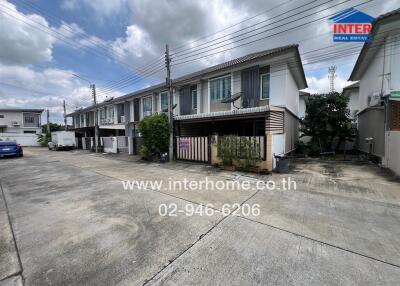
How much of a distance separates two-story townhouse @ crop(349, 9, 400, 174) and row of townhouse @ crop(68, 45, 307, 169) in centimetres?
336

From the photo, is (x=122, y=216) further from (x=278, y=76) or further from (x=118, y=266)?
(x=278, y=76)

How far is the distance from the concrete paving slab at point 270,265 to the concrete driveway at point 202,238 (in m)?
0.01

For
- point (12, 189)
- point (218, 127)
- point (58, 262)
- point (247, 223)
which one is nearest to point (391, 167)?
point (247, 223)

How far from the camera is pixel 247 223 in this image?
3467 millimetres

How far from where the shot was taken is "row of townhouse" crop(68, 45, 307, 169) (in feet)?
28.5

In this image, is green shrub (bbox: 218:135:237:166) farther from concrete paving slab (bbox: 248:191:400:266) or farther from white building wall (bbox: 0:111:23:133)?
white building wall (bbox: 0:111:23:133)

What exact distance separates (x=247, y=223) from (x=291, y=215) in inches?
41.7

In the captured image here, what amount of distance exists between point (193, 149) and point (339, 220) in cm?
770

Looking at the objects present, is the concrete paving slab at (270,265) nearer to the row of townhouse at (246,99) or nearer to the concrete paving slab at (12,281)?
the concrete paving slab at (12,281)

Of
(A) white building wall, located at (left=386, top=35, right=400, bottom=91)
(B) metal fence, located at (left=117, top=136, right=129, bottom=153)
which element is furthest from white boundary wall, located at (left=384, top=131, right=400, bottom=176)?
(B) metal fence, located at (left=117, top=136, right=129, bottom=153)

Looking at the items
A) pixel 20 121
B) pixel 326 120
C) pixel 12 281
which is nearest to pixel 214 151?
pixel 12 281

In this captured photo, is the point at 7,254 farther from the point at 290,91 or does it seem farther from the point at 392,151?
the point at 290,91

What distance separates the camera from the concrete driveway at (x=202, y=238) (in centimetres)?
→ 219

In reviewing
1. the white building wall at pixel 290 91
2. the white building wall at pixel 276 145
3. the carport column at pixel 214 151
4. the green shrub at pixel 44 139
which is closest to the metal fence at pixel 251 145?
the white building wall at pixel 276 145
